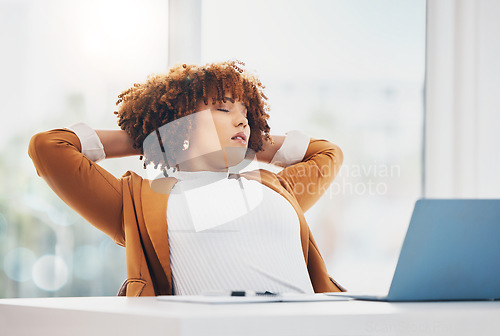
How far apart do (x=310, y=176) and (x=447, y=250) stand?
0.91 meters

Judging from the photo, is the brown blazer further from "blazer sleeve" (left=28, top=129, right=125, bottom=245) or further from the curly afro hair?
the curly afro hair

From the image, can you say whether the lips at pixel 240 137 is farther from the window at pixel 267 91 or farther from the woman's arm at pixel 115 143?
the window at pixel 267 91

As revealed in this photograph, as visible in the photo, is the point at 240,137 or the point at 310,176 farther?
the point at 310,176

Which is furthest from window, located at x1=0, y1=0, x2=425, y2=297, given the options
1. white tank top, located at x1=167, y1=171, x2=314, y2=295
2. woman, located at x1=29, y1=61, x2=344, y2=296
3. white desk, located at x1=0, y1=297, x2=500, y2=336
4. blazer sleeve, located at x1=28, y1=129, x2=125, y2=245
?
white desk, located at x1=0, y1=297, x2=500, y2=336

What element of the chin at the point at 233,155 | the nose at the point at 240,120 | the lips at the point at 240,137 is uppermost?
the nose at the point at 240,120

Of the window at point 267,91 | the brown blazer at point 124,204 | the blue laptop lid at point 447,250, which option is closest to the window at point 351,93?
the window at point 267,91

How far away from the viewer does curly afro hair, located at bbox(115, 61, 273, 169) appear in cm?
137

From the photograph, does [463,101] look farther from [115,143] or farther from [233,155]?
[115,143]

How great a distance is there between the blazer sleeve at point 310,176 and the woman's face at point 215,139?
0.51 ft

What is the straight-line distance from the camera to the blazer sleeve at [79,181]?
120cm

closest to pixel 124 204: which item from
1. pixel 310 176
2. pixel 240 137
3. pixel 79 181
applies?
pixel 79 181

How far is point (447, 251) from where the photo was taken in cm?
57

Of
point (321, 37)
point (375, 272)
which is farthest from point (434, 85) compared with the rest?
point (375, 272)

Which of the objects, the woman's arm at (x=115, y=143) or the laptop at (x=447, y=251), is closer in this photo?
the laptop at (x=447, y=251)
